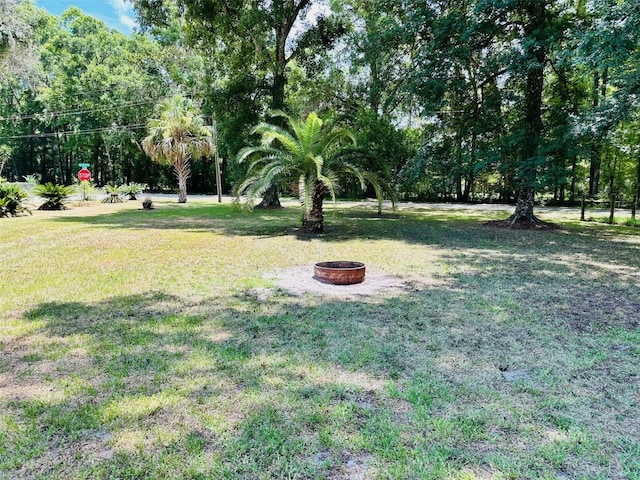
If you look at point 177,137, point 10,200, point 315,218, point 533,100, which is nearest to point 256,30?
point 315,218

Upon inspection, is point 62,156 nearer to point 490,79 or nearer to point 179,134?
point 179,134

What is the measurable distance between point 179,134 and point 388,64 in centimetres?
1138

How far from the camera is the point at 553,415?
7.65ft

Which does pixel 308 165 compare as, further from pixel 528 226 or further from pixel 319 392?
pixel 319 392

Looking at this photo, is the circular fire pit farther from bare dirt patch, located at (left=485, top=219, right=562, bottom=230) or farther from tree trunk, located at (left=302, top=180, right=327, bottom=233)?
bare dirt patch, located at (left=485, top=219, right=562, bottom=230)

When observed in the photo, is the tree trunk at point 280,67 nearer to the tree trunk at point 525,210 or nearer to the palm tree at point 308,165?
the palm tree at point 308,165

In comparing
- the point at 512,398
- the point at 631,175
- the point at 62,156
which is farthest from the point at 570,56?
the point at 62,156

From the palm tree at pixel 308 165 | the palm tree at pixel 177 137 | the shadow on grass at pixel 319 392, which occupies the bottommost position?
the shadow on grass at pixel 319 392

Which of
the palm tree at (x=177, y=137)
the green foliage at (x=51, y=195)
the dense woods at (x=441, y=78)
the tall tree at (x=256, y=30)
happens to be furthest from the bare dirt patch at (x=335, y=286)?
the palm tree at (x=177, y=137)

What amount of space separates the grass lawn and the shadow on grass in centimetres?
1

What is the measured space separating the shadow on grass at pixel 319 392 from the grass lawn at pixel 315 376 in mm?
13

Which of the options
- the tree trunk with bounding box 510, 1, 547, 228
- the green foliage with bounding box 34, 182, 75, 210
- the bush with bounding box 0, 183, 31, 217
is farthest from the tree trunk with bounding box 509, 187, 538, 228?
the green foliage with bounding box 34, 182, 75, 210

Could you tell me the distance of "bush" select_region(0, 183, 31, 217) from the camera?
44.9ft

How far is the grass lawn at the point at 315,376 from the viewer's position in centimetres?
196
